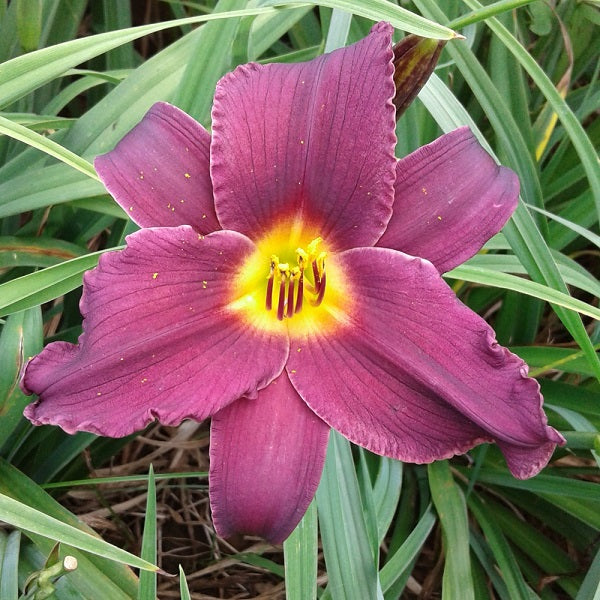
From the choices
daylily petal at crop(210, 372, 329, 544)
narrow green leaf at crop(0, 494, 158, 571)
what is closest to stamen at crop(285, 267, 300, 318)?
daylily petal at crop(210, 372, 329, 544)

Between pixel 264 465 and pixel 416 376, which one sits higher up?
pixel 416 376

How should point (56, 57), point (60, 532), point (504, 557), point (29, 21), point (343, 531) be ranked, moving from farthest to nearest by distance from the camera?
point (504, 557), point (29, 21), point (343, 531), point (56, 57), point (60, 532)

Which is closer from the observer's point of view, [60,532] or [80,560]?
[60,532]

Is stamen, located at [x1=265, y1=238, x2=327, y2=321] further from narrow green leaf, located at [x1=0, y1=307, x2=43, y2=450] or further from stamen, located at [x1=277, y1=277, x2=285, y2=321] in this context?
narrow green leaf, located at [x1=0, y1=307, x2=43, y2=450]

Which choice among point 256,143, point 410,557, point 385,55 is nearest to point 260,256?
point 256,143

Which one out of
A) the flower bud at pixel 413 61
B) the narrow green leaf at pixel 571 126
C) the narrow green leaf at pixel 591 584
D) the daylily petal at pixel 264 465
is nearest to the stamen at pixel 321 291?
the daylily petal at pixel 264 465

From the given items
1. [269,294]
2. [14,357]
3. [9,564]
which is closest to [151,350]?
[269,294]

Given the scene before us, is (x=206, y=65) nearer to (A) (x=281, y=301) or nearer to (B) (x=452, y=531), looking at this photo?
(A) (x=281, y=301)
